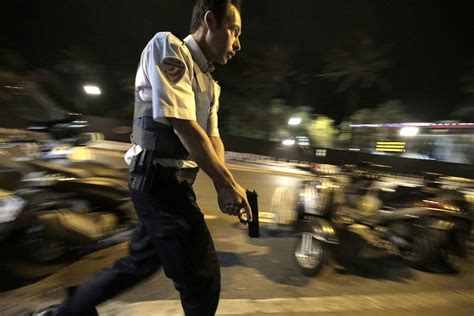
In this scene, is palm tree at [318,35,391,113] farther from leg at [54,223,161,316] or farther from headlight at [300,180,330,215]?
leg at [54,223,161,316]

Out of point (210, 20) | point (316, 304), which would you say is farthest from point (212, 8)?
point (316, 304)

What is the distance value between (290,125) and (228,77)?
5885 mm

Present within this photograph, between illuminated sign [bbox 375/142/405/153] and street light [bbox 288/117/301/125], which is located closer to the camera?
illuminated sign [bbox 375/142/405/153]

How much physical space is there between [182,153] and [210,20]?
0.61m

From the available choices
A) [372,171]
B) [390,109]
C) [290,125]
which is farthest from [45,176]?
[390,109]

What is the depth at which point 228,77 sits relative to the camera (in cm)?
3216

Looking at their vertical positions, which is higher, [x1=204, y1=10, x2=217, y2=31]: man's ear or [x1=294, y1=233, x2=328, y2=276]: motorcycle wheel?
[x1=204, y1=10, x2=217, y2=31]: man's ear

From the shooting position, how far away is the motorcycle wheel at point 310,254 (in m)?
3.99

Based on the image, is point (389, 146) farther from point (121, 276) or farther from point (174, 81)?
point (174, 81)

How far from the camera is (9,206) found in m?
3.03

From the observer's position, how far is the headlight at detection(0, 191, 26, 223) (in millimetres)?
2992

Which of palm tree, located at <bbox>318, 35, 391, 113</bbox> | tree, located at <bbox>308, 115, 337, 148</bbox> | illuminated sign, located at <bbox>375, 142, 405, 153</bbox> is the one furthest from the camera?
palm tree, located at <bbox>318, 35, 391, 113</bbox>

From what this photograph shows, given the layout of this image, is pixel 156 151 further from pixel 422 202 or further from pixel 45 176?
pixel 422 202

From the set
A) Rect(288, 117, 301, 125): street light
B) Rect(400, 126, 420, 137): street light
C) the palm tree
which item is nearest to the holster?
Rect(400, 126, 420, 137): street light
